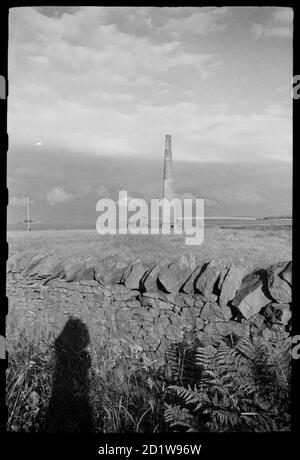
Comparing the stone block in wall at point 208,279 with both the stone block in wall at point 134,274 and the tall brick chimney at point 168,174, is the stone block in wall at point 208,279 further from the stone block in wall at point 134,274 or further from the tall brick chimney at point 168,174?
the tall brick chimney at point 168,174

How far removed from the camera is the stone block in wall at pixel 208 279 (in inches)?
192

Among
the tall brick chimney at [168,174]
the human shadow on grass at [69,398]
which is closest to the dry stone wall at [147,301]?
the human shadow on grass at [69,398]

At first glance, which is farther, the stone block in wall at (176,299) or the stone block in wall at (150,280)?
the stone block in wall at (150,280)

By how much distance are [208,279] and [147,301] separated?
128cm

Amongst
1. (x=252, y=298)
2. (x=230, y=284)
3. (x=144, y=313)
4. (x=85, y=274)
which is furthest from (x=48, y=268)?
(x=252, y=298)

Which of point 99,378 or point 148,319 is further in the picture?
point 148,319

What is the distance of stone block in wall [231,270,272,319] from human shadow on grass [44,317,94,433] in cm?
226

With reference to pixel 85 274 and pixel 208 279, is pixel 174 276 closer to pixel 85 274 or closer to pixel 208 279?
pixel 208 279

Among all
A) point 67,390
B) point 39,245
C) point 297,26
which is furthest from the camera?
point 39,245

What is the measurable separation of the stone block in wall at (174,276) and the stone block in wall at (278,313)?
1505mm

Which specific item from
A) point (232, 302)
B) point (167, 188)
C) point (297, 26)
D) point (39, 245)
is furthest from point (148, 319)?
point (167, 188)

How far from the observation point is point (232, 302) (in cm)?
454
